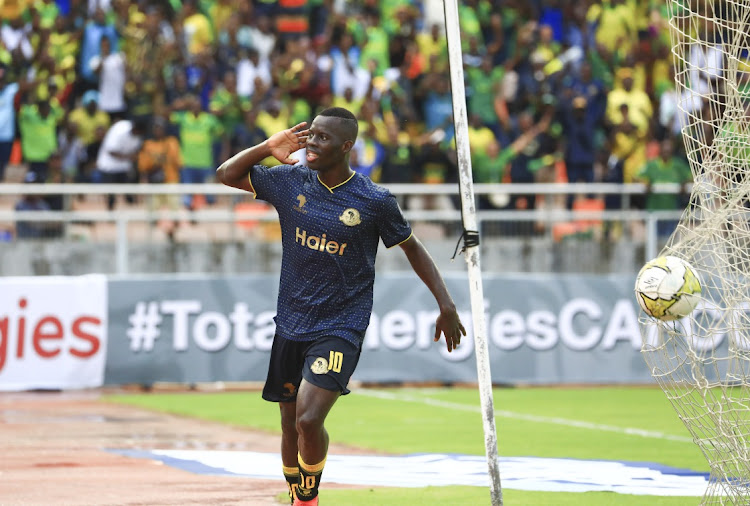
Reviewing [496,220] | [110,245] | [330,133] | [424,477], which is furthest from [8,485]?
[496,220]

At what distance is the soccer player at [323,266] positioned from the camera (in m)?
7.44

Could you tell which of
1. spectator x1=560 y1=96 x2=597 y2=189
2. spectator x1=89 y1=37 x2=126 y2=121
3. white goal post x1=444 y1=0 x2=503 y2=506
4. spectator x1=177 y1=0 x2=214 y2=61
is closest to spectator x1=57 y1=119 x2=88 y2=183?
spectator x1=89 y1=37 x2=126 y2=121

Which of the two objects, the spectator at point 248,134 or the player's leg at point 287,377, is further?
the spectator at point 248,134

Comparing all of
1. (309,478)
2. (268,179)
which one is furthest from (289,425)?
(268,179)

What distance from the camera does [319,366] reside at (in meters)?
7.34

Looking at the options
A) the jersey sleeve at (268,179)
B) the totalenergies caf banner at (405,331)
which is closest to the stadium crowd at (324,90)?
the totalenergies caf banner at (405,331)

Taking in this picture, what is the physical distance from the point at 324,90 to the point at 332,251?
1307cm

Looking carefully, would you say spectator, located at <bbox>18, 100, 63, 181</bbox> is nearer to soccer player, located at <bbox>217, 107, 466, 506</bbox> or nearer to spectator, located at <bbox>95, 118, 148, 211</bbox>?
spectator, located at <bbox>95, 118, 148, 211</bbox>

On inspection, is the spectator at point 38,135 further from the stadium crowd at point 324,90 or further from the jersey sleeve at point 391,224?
the jersey sleeve at point 391,224

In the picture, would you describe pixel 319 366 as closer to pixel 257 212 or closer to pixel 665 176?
pixel 257 212

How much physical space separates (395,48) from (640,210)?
221 inches

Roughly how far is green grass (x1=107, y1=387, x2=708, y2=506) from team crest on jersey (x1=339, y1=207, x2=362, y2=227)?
2223mm

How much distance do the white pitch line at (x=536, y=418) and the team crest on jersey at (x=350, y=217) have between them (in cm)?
626

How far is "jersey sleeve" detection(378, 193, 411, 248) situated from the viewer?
7.59 m
